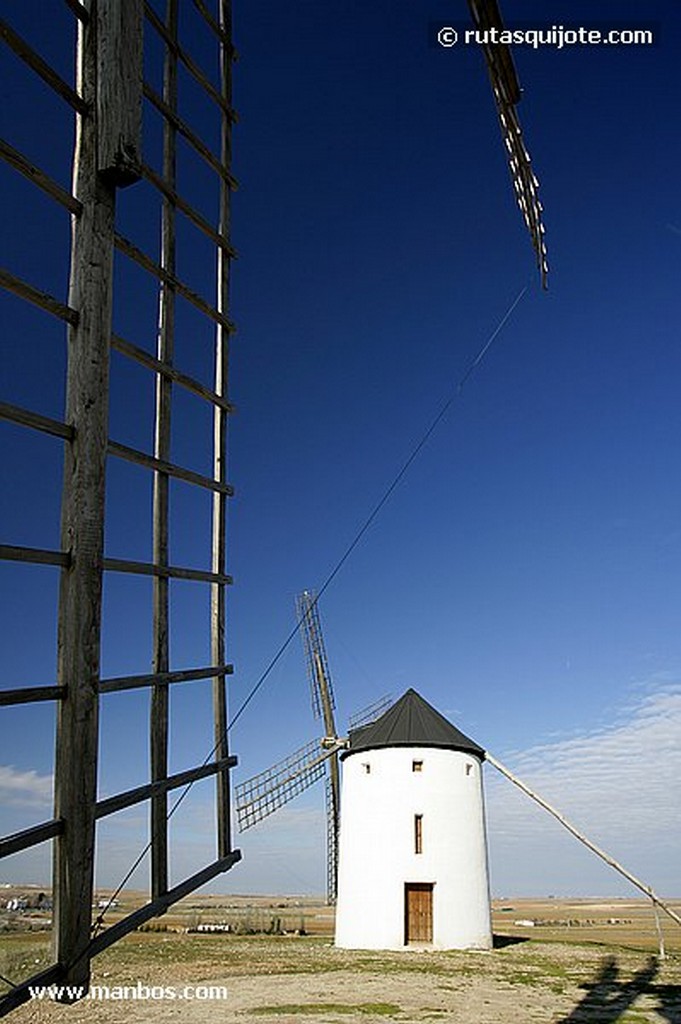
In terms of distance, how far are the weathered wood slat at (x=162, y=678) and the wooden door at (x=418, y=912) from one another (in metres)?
15.9

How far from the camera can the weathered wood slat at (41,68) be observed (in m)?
3.38

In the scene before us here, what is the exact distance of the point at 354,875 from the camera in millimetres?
19500

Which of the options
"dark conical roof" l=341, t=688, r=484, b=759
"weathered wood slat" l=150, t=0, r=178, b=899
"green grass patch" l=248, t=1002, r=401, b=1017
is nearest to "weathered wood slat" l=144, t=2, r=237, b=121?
"weathered wood slat" l=150, t=0, r=178, b=899

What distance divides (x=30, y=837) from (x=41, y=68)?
294 centimetres

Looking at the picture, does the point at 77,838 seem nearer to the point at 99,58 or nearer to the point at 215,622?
the point at 215,622

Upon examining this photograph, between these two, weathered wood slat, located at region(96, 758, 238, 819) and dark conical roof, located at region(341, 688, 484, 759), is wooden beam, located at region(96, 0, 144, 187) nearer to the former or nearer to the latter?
weathered wood slat, located at region(96, 758, 238, 819)

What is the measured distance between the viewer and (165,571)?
4156 mm

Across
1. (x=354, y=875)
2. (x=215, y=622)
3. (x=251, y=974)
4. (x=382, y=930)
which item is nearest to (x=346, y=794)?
(x=354, y=875)

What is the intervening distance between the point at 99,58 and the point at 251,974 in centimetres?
1405

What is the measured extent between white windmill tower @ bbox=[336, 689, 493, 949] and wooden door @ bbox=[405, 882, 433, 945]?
0.07ft

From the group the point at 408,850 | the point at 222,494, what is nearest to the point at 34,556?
the point at 222,494

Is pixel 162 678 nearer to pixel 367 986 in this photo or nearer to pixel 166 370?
pixel 166 370

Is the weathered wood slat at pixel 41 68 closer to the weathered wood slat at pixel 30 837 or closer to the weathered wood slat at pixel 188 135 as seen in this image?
the weathered wood slat at pixel 188 135

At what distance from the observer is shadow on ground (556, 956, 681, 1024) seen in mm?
10688
